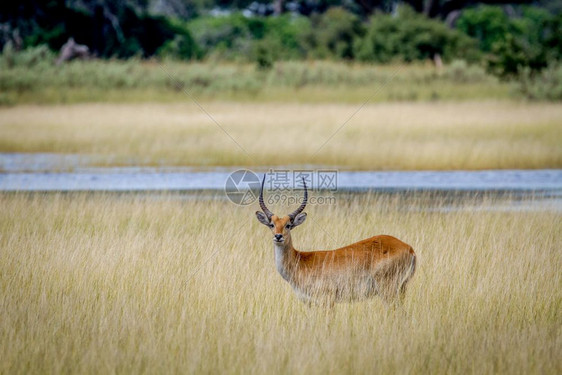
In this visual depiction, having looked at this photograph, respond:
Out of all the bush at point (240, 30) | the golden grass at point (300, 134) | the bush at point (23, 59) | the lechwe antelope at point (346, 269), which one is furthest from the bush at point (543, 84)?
the lechwe antelope at point (346, 269)

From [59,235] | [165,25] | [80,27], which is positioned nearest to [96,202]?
[59,235]

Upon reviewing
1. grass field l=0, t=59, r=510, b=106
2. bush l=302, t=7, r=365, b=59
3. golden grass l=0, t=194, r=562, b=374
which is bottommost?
bush l=302, t=7, r=365, b=59

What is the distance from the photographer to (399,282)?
6223mm

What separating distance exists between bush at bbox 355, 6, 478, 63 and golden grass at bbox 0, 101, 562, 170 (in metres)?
8.82

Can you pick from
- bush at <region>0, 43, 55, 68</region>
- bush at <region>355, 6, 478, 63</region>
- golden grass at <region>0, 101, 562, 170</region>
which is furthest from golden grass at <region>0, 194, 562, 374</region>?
bush at <region>355, 6, 478, 63</region>

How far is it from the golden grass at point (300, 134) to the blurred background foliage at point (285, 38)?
4204 millimetres

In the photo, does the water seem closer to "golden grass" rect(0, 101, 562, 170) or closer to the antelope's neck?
"golden grass" rect(0, 101, 562, 170)

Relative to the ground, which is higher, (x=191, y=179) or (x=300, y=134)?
(x=191, y=179)

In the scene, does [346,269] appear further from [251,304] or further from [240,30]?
[240,30]

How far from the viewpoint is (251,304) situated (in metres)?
6.64

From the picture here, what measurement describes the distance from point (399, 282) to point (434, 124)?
14.6 metres

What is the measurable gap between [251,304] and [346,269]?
92 centimetres

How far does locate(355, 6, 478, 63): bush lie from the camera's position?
32.3 m

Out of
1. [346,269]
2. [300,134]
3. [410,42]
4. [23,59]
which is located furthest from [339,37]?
[346,269]
